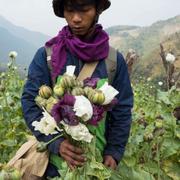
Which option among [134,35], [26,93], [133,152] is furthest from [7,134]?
[134,35]

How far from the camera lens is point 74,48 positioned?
7.74ft

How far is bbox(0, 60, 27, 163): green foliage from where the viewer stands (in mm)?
3986

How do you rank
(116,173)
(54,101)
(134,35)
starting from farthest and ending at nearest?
(134,35) < (116,173) < (54,101)

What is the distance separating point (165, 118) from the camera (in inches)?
125

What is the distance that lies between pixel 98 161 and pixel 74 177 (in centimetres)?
11

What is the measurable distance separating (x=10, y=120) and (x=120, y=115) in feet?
6.94

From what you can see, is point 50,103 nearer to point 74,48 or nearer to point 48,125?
point 48,125

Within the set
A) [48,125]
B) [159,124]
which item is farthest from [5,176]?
[159,124]

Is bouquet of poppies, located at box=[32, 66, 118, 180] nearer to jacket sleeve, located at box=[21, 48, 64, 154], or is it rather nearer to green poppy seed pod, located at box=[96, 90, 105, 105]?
green poppy seed pod, located at box=[96, 90, 105, 105]

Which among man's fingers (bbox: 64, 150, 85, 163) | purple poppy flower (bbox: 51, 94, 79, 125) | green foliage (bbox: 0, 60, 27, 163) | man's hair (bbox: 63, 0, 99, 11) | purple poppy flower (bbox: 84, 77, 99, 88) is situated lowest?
green foliage (bbox: 0, 60, 27, 163)

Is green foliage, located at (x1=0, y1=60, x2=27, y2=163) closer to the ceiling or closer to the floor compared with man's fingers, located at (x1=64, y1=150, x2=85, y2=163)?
closer to the floor

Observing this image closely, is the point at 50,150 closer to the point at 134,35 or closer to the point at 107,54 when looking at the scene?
the point at 107,54

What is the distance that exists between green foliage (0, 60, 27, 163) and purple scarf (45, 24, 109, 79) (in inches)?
61.7

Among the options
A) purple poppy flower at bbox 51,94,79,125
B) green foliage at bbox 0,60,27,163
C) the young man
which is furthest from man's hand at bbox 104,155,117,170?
green foliage at bbox 0,60,27,163
